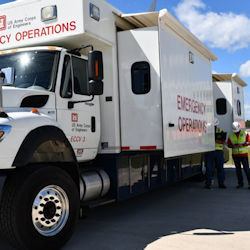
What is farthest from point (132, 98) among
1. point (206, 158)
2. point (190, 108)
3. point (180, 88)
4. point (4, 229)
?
point (206, 158)

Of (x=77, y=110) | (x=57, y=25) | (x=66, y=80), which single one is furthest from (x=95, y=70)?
(x=57, y=25)

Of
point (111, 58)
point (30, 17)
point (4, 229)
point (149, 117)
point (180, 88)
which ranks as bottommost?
point (4, 229)

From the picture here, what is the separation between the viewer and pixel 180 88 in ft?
21.1

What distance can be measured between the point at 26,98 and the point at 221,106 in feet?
25.9

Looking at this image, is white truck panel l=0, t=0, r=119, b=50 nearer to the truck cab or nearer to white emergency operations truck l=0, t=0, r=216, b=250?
white emergency operations truck l=0, t=0, r=216, b=250

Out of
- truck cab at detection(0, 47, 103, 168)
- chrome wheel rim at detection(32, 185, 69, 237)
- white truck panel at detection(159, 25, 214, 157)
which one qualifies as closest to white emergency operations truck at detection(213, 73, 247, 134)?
white truck panel at detection(159, 25, 214, 157)

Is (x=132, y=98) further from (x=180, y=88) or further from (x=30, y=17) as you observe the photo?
(x=30, y=17)

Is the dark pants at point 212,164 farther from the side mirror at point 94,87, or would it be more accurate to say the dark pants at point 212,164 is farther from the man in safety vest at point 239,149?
the side mirror at point 94,87

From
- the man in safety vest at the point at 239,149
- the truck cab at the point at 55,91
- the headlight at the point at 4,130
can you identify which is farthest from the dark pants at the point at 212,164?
the headlight at the point at 4,130

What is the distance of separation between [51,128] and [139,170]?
2.24 metres

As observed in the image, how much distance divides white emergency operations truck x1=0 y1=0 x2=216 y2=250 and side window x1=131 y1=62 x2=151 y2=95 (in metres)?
0.02

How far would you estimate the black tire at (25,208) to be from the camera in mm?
3598

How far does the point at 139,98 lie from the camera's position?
18.6ft

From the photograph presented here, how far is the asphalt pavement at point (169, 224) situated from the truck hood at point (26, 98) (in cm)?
176
